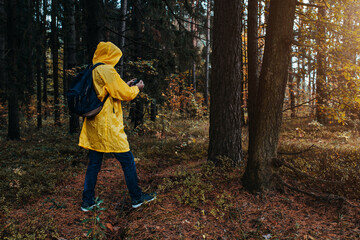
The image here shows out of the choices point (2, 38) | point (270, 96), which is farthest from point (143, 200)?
point (2, 38)

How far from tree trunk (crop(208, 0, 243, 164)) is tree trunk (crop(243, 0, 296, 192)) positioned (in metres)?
0.91

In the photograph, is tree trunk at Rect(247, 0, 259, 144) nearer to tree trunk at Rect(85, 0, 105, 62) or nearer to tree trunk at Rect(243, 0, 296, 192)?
tree trunk at Rect(243, 0, 296, 192)

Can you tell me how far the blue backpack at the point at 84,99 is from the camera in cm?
286

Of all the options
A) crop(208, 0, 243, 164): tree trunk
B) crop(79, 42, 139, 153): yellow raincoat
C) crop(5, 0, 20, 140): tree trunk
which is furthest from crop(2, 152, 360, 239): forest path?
crop(5, 0, 20, 140): tree trunk

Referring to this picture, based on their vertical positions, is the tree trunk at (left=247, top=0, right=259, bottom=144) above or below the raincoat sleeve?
above

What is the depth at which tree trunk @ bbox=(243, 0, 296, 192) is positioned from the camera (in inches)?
121

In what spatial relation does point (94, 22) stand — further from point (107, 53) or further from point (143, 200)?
point (143, 200)

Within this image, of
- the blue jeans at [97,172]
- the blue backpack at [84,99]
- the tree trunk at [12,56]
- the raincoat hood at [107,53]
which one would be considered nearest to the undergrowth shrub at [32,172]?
the blue jeans at [97,172]

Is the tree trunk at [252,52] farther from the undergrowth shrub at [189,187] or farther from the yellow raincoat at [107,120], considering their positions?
the yellow raincoat at [107,120]

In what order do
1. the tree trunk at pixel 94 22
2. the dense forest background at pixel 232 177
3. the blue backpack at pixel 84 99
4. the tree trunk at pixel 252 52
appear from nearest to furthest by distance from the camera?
the dense forest background at pixel 232 177 < the blue backpack at pixel 84 99 < the tree trunk at pixel 252 52 < the tree trunk at pixel 94 22

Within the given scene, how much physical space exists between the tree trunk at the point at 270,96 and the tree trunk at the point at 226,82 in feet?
2.98

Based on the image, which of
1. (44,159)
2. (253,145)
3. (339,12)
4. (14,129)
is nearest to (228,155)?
(253,145)

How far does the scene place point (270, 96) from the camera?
3217 millimetres

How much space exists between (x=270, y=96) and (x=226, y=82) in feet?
4.02
